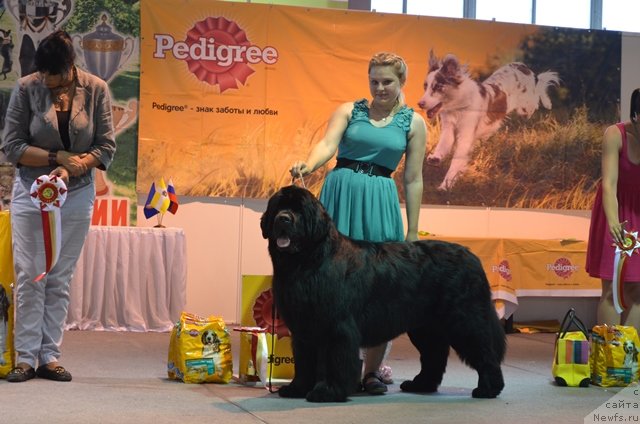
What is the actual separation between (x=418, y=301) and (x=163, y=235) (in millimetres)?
3548

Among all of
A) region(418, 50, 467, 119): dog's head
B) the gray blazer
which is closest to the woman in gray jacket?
the gray blazer

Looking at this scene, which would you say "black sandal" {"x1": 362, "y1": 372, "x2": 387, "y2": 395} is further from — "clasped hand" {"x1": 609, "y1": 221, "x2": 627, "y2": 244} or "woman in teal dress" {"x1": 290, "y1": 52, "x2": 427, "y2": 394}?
"clasped hand" {"x1": 609, "y1": 221, "x2": 627, "y2": 244}

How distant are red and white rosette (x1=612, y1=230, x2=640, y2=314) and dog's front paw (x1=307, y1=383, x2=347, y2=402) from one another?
5.25ft

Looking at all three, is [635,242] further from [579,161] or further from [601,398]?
[579,161]

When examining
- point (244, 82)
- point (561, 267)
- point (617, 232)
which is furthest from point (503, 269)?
point (617, 232)

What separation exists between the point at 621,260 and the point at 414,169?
3.72 feet

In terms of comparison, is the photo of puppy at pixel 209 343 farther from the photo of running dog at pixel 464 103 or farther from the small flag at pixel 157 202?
the photo of running dog at pixel 464 103

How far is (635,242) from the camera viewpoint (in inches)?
183

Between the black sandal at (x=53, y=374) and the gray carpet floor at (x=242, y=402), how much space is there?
0.21 feet

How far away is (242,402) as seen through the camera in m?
3.98

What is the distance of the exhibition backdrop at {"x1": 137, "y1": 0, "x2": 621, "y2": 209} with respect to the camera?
7938 millimetres

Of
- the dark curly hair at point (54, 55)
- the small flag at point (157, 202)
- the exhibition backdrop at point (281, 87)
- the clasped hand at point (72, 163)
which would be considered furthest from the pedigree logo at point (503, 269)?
the dark curly hair at point (54, 55)

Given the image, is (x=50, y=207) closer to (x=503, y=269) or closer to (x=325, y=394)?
(x=325, y=394)

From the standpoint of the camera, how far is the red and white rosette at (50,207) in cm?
414
